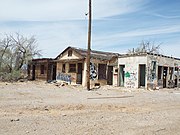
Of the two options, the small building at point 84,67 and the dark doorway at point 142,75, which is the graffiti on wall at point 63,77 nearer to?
the small building at point 84,67

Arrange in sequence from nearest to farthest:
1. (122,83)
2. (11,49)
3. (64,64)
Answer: (122,83) → (64,64) → (11,49)

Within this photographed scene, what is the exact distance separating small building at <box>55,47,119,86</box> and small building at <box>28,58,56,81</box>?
11.1ft

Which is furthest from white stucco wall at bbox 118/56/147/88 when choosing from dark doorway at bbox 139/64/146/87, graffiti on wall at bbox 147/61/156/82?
graffiti on wall at bbox 147/61/156/82

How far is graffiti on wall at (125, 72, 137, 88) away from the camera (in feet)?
87.0

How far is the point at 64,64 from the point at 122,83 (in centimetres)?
816

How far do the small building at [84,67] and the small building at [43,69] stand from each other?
3.39m

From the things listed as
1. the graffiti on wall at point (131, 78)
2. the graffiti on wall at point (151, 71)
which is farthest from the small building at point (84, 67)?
the graffiti on wall at point (151, 71)

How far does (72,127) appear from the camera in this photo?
734cm

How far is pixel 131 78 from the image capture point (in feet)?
88.2

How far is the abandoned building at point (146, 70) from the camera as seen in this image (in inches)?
1014

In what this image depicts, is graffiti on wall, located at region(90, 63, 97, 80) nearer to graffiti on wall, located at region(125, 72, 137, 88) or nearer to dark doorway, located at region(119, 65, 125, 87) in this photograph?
dark doorway, located at region(119, 65, 125, 87)

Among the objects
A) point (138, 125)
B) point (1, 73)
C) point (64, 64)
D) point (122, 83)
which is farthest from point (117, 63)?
point (138, 125)

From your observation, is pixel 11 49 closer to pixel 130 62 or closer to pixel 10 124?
pixel 130 62

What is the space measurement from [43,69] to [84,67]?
9.78 meters
